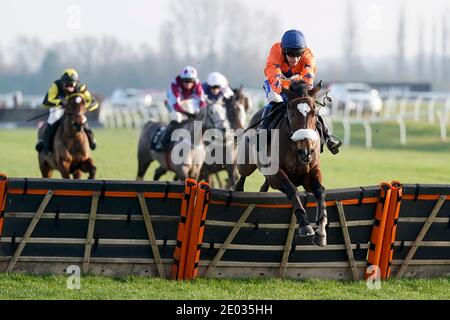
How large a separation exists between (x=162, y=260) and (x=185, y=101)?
6.60 m

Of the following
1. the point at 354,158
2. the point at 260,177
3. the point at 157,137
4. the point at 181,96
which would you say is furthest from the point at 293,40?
the point at 354,158

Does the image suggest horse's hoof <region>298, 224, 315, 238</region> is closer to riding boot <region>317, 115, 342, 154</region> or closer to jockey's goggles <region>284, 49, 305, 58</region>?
riding boot <region>317, 115, 342, 154</region>

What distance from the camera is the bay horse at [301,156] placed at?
335 inches

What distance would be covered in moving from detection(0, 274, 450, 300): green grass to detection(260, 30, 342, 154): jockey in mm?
1716

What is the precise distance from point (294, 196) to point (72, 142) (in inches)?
220

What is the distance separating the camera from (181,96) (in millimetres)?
15109

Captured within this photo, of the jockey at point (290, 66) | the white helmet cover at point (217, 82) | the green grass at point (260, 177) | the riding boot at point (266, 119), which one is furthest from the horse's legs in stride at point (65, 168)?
the jockey at point (290, 66)

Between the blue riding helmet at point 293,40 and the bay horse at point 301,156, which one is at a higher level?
the blue riding helmet at point 293,40

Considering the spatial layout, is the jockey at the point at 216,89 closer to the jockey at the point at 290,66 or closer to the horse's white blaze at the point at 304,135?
the jockey at the point at 290,66

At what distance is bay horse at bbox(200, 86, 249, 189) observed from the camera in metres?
13.9

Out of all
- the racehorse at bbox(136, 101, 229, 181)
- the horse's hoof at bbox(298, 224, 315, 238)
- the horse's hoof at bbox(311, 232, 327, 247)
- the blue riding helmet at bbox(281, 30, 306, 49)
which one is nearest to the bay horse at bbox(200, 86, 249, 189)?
the racehorse at bbox(136, 101, 229, 181)

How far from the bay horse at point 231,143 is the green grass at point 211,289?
17.2ft

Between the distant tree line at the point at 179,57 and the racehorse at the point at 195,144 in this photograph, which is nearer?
the racehorse at the point at 195,144

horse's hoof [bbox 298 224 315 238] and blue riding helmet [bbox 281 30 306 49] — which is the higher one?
blue riding helmet [bbox 281 30 306 49]
